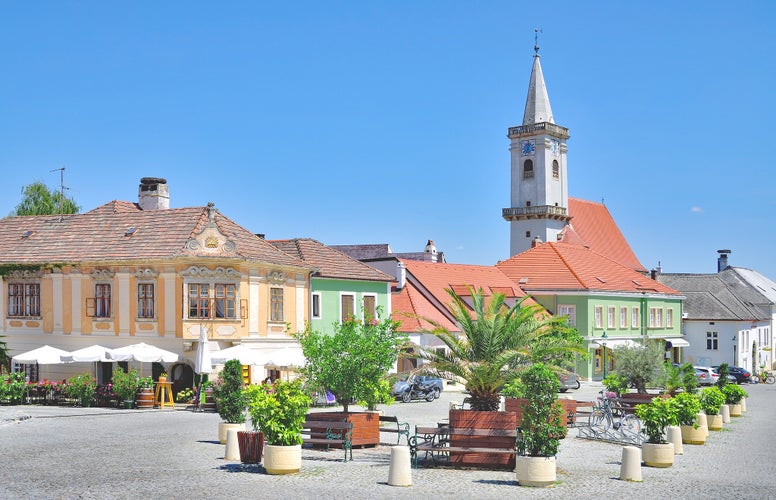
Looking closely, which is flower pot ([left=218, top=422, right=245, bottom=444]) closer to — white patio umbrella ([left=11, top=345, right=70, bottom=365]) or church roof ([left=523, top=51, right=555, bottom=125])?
Result: white patio umbrella ([left=11, top=345, right=70, bottom=365])

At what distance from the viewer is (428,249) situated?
210 feet

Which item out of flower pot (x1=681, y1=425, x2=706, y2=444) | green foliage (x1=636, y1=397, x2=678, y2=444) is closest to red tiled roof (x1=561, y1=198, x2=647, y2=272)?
flower pot (x1=681, y1=425, x2=706, y2=444)

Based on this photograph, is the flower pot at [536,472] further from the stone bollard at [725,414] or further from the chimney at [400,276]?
the chimney at [400,276]

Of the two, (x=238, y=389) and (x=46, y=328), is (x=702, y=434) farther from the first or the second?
(x=46, y=328)

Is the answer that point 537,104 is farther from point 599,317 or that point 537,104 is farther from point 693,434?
point 693,434

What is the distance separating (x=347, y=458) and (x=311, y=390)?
7.79ft

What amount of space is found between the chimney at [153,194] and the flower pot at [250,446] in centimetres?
2596

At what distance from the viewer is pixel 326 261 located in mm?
43938

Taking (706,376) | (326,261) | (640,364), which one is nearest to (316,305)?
(326,261)

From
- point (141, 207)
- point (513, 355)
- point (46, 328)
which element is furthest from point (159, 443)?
point (141, 207)

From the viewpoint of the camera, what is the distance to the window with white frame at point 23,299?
3906 centimetres

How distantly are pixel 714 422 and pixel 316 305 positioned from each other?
62.3 feet

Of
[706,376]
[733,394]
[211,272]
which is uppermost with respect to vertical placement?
[211,272]

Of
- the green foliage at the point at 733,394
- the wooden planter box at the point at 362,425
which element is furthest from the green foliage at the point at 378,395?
the green foliage at the point at 733,394
